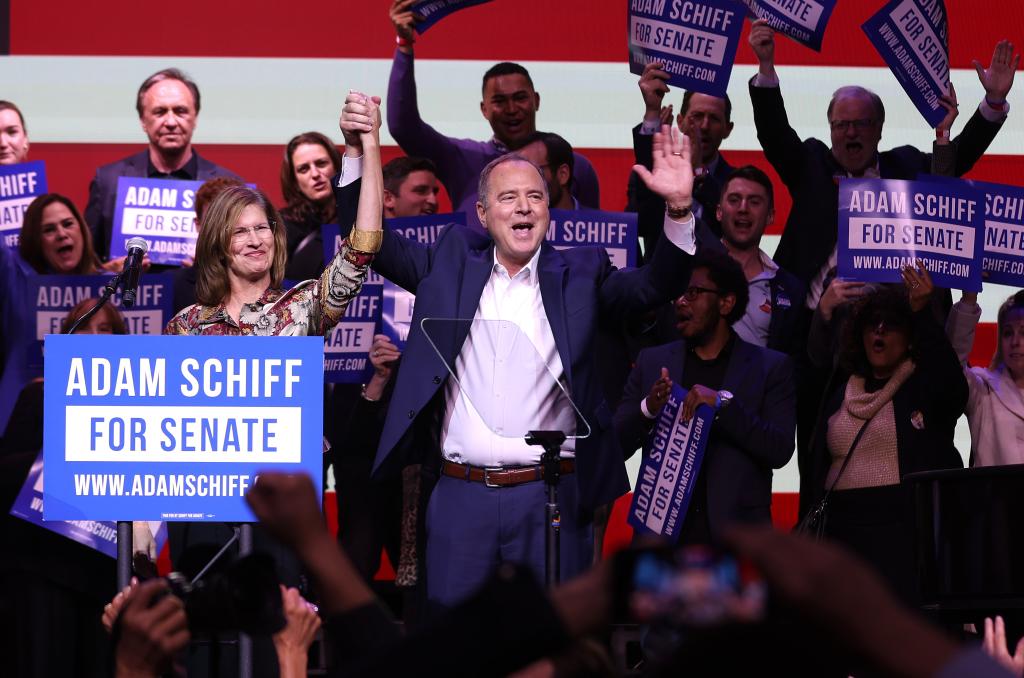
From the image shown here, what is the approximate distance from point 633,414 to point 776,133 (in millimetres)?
1533

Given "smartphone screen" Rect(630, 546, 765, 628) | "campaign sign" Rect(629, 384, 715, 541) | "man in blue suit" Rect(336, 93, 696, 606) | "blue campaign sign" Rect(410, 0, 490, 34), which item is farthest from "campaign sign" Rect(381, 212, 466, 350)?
"smartphone screen" Rect(630, 546, 765, 628)

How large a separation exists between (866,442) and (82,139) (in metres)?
4.21

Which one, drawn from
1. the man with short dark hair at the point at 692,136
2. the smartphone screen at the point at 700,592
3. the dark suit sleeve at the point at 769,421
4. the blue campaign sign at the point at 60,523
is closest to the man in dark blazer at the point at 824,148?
the man with short dark hair at the point at 692,136

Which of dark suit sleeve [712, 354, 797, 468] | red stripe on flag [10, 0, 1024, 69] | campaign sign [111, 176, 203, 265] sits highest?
red stripe on flag [10, 0, 1024, 69]

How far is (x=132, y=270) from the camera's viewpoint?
14.0 ft

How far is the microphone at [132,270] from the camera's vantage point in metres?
4.24

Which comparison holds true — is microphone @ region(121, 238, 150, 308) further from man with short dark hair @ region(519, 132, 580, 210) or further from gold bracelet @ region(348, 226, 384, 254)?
man with short dark hair @ region(519, 132, 580, 210)

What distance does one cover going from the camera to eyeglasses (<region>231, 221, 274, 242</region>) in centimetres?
446

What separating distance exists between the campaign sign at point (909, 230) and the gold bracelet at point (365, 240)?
6.97ft

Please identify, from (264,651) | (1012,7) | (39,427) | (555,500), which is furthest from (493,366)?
(1012,7)

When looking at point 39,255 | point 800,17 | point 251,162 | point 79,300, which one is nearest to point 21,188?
point 39,255

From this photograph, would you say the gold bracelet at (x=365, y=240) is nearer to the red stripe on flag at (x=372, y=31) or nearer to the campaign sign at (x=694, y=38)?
the campaign sign at (x=694, y=38)

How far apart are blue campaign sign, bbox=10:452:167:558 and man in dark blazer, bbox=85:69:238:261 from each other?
2.18 meters

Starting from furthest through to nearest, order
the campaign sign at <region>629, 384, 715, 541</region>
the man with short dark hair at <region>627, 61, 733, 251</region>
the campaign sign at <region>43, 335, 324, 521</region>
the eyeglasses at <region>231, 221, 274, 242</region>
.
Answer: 1. the man with short dark hair at <region>627, 61, 733, 251</region>
2. the campaign sign at <region>629, 384, 715, 541</region>
3. the eyeglasses at <region>231, 221, 274, 242</region>
4. the campaign sign at <region>43, 335, 324, 521</region>
